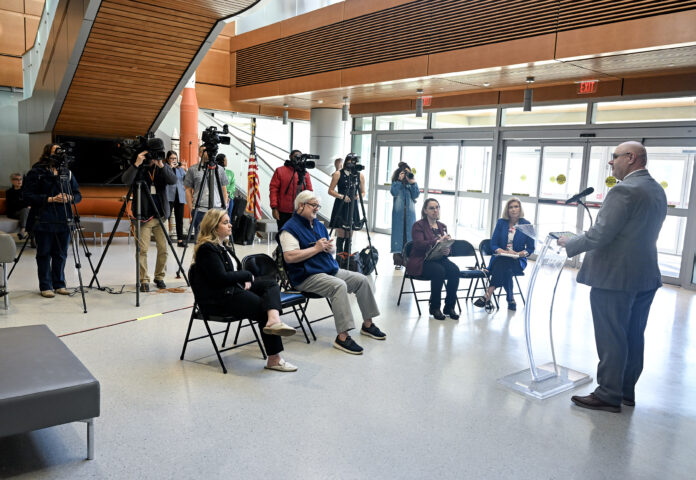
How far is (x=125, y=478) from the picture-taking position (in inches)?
103

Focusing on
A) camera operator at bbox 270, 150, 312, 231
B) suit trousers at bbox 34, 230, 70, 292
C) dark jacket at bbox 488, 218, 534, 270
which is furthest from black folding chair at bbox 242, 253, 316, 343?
camera operator at bbox 270, 150, 312, 231

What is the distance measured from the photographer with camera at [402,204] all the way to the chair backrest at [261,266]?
3412mm

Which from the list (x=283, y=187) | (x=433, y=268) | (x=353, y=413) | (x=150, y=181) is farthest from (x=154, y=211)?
(x=353, y=413)

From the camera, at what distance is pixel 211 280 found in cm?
386

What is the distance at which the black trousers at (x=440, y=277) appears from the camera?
222 inches

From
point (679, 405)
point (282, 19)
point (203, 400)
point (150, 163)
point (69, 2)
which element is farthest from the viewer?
point (282, 19)

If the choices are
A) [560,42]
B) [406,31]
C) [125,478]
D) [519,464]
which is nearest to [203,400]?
[125,478]

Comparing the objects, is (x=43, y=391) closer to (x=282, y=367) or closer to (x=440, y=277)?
(x=282, y=367)

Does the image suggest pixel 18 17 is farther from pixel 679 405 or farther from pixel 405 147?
pixel 679 405

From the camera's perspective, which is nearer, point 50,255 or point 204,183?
point 50,255

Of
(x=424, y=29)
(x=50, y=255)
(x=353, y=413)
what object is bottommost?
(x=353, y=413)

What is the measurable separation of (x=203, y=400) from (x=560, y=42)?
591 cm

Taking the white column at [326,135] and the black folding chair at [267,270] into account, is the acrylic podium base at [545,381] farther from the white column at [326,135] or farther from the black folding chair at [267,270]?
the white column at [326,135]

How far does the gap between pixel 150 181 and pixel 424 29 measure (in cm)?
492
